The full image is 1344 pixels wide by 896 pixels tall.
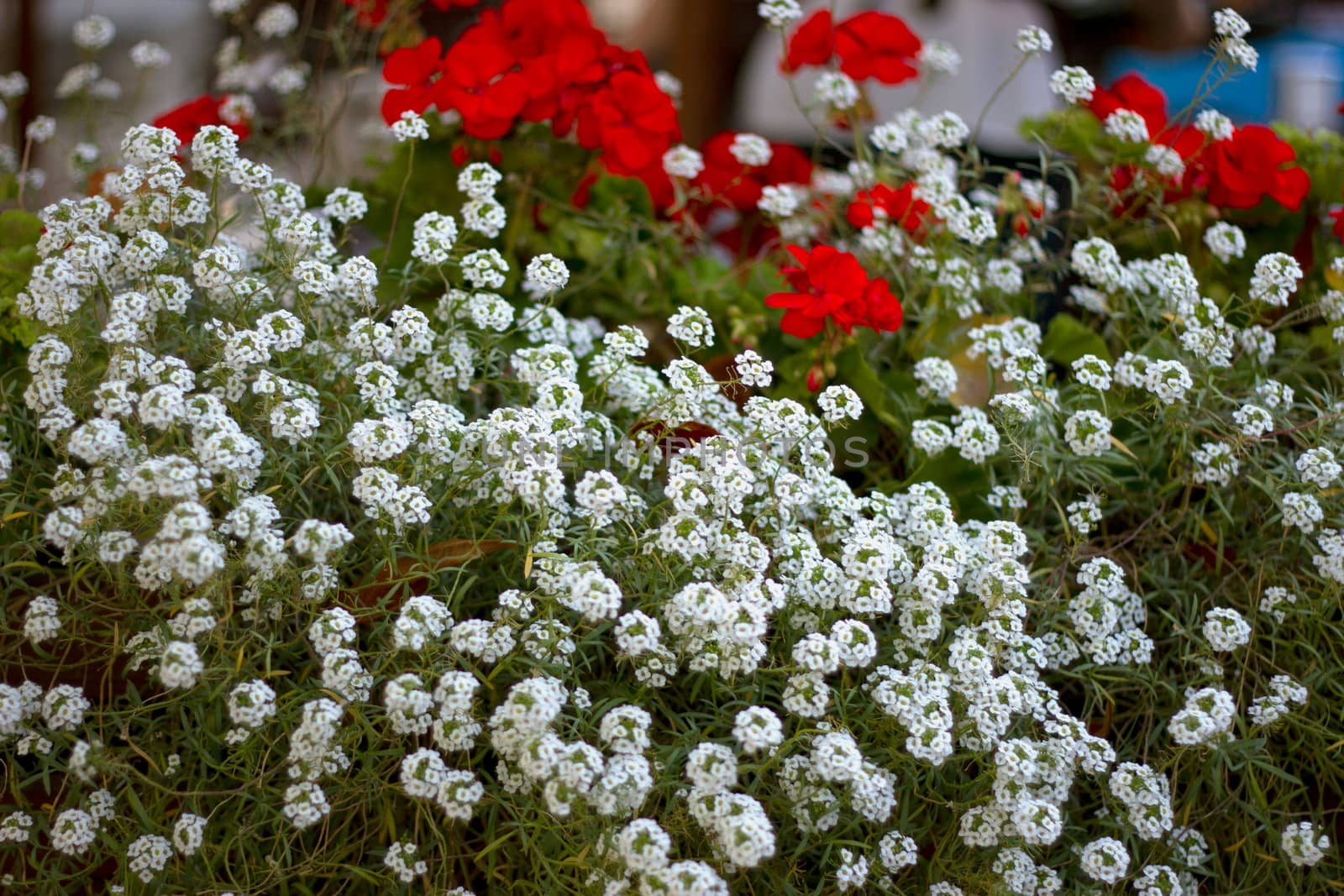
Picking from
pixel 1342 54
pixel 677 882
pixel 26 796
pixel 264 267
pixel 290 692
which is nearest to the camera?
pixel 677 882

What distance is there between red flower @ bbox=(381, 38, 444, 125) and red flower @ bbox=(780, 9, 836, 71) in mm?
449

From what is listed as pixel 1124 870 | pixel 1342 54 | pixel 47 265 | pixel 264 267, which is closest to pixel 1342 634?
pixel 1124 870

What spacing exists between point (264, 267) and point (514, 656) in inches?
20.4

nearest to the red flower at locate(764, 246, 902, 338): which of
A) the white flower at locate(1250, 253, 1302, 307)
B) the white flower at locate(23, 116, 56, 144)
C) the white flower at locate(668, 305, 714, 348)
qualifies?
the white flower at locate(668, 305, 714, 348)

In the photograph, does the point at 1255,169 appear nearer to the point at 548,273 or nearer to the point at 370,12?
the point at 548,273

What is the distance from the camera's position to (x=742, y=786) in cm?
96

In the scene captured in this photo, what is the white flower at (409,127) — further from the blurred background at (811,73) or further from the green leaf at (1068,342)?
the green leaf at (1068,342)

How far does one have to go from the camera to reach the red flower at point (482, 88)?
1327 millimetres

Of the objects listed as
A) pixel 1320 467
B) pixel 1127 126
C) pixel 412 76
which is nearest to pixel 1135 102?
pixel 1127 126

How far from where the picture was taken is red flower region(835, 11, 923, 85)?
4.87ft

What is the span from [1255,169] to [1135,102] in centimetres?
17

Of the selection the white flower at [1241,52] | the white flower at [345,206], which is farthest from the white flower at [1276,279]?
the white flower at [345,206]

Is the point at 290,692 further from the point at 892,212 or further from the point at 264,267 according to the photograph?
the point at 892,212

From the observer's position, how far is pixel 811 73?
287cm
